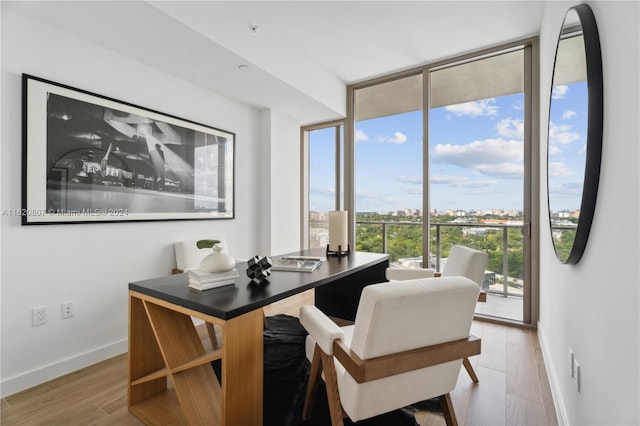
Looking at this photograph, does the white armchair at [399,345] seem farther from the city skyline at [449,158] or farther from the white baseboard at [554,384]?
the city skyline at [449,158]

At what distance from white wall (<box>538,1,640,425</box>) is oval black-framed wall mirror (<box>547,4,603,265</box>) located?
30 mm

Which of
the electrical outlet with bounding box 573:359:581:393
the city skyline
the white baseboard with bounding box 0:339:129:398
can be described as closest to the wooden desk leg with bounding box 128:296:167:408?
the white baseboard with bounding box 0:339:129:398

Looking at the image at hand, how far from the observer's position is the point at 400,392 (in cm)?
124

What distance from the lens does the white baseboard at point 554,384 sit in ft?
5.13

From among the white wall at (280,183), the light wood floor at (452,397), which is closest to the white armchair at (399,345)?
the light wood floor at (452,397)

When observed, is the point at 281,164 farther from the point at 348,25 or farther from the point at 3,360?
the point at 3,360

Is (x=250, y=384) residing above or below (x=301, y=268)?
below

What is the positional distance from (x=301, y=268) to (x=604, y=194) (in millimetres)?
1463

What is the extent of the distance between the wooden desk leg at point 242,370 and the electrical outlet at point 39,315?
1686 mm

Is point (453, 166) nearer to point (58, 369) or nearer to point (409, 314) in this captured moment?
point (409, 314)

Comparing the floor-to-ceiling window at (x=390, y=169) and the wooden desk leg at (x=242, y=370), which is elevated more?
the floor-to-ceiling window at (x=390, y=169)

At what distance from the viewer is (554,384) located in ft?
6.02

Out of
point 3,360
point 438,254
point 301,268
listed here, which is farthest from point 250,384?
point 438,254

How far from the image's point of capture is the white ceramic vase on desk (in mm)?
1545
